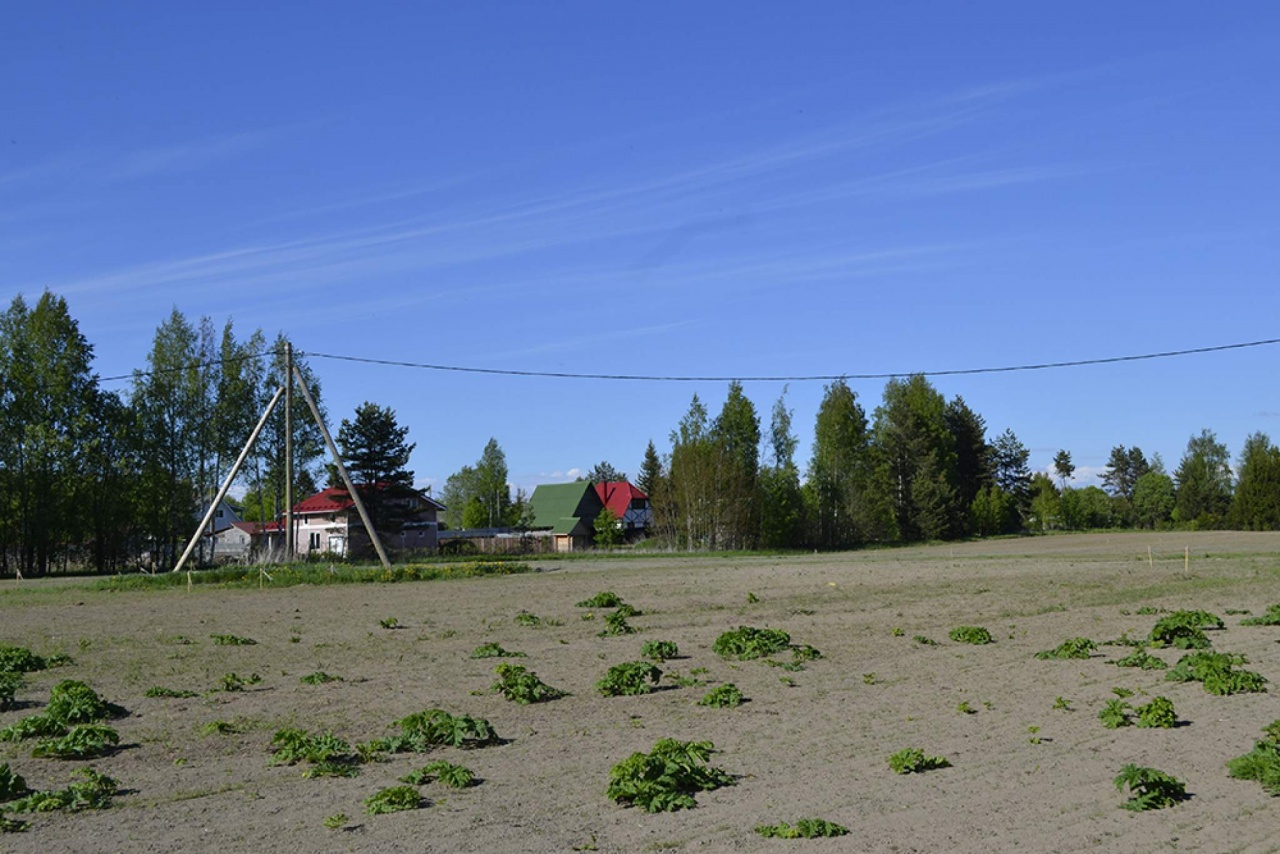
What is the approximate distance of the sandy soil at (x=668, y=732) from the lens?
348 inches

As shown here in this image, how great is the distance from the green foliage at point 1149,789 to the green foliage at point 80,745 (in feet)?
31.7

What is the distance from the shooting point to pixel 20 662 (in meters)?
17.6

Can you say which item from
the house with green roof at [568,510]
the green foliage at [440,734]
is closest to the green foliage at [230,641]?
the green foliage at [440,734]

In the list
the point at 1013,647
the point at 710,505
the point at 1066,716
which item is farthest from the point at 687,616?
the point at 710,505

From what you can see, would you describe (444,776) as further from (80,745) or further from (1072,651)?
(1072,651)

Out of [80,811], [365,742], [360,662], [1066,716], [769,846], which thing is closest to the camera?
[769,846]

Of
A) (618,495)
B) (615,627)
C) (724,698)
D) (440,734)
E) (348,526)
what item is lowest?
(724,698)

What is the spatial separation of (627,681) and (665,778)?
562 cm

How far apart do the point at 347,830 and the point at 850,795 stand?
→ 166 inches

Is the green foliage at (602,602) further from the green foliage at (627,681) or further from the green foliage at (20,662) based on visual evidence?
the green foliage at (20,662)

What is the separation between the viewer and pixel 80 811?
9.39 meters

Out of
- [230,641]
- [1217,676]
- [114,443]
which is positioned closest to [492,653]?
Result: [230,641]

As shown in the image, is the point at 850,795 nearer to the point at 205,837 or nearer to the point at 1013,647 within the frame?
the point at 205,837

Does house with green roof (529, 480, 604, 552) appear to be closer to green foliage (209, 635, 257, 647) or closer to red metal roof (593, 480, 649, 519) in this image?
red metal roof (593, 480, 649, 519)
